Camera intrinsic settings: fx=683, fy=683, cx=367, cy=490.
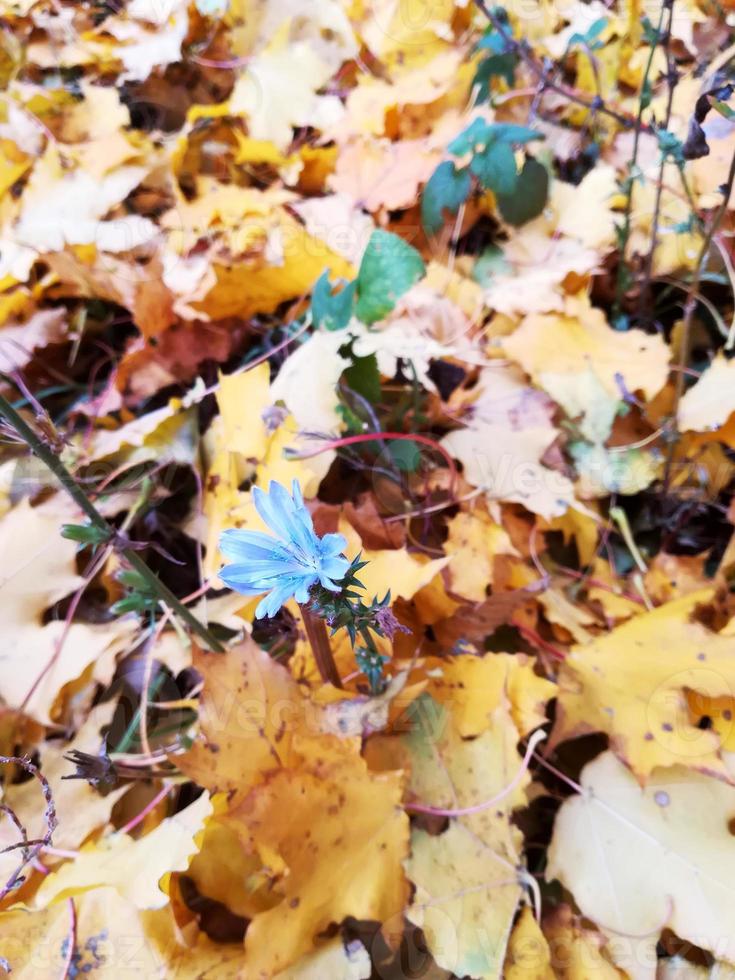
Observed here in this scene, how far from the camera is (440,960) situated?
54 centimetres

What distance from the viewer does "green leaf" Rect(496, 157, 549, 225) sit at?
0.93m

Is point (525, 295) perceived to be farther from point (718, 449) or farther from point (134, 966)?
point (134, 966)

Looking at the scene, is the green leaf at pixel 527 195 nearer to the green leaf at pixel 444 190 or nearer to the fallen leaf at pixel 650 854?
the green leaf at pixel 444 190

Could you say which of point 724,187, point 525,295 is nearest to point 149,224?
point 525,295

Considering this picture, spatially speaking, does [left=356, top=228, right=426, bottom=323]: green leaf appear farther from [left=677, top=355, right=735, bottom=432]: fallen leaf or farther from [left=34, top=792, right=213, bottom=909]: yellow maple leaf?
[left=34, top=792, right=213, bottom=909]: yellow maple leaf

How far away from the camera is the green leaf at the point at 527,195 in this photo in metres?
0.93

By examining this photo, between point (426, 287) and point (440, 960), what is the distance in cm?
74

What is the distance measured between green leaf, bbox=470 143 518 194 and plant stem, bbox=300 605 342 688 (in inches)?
24.9

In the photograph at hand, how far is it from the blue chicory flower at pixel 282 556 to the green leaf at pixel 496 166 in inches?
25.3

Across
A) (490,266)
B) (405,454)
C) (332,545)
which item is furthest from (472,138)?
(332,545)

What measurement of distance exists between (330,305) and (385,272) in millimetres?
76

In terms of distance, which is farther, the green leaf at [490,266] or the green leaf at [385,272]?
the green leaf at [490,266]

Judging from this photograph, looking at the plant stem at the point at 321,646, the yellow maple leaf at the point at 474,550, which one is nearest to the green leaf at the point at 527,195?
the yellow maple leaf at the point at 474,550

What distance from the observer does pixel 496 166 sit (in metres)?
0.86
